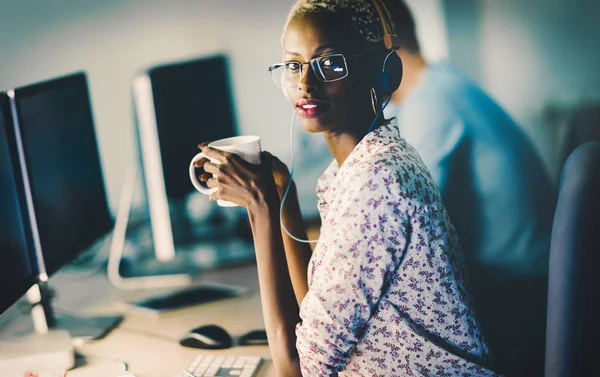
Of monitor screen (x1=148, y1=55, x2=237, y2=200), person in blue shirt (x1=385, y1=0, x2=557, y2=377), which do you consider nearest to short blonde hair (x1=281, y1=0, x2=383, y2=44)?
person in blue shirt (x1=385, y1=0, x2=557, y2=377)

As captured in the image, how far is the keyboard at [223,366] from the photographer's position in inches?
42.4

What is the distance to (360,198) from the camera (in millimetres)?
929

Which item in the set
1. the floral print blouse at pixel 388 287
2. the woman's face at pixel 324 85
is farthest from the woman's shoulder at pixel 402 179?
the woman's face at pixel 324 85

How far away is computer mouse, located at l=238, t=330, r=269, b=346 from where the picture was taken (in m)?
1.21

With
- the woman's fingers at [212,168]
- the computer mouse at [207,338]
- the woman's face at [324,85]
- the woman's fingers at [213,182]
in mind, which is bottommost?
the computer mouse at [207,338]

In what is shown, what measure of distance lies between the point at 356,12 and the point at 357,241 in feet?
1.43

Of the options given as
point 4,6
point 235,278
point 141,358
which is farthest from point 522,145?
point 4,6

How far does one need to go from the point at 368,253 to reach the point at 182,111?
0.77 metres

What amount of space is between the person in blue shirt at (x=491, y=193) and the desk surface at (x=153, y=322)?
1.84ft

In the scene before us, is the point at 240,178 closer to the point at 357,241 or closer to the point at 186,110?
the point at 357,241

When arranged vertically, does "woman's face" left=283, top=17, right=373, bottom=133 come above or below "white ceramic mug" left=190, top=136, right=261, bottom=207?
above

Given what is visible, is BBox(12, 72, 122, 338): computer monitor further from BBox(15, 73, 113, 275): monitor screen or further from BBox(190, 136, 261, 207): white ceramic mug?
BBox(190, 136, 261, 207): white ceramic mug

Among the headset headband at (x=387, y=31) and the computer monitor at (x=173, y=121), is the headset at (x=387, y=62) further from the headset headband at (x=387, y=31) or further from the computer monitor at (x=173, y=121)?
the computer monitor at (x=173, y=121)

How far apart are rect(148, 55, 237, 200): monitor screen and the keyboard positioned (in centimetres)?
52
